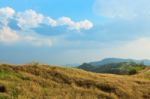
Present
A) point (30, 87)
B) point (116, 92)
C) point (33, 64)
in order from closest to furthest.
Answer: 1. point (30, 87)
2. point (116, 92)
3. point (33, 64)

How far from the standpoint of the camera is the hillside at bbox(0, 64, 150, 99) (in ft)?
80.0

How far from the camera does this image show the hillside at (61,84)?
24391 millimetres

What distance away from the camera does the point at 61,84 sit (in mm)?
26609

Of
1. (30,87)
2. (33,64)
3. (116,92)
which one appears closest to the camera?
(30,87)

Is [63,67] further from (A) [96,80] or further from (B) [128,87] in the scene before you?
(B) [128,87]

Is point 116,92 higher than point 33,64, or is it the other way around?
point 33,64

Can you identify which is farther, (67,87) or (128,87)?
(128,87)

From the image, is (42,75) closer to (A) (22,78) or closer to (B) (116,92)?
(A) (22,78)

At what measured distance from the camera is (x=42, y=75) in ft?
89.7

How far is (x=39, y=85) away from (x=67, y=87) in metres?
1.78

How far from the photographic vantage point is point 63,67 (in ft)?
96.6

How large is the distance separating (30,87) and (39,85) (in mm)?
948

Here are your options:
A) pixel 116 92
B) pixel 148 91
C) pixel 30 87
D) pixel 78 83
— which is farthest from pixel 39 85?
pixel 148 91

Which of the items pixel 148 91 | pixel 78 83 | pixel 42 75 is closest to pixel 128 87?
pixel 148 91
